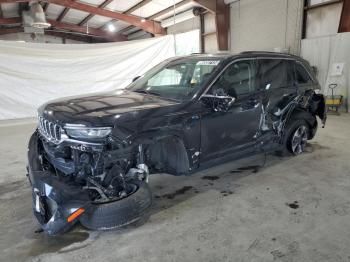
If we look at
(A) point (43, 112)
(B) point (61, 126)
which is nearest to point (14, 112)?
(A) point (43, 112)

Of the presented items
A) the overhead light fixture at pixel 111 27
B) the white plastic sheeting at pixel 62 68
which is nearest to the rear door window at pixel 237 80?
the white plastic sheeting at pixel 62 68

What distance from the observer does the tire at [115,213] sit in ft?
6.82

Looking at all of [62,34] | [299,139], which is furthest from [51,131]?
[62,34]

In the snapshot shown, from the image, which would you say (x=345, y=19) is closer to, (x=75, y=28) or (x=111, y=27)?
(x=111, y=27)

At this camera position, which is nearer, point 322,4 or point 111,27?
point 322,4

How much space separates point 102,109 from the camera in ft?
7.52

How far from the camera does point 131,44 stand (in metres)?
8.29

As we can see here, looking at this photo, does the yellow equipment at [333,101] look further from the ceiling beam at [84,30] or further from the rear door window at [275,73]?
the ceiling beam at [84,30]

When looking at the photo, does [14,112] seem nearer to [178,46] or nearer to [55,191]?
[55,191]

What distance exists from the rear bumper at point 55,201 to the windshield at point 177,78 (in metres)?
1.25

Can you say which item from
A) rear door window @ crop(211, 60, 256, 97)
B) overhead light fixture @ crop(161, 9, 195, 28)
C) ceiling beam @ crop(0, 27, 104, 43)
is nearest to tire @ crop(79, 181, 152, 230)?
rear door window @ crop(211, 60, 256, 97)

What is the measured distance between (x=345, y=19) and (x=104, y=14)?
8396 mm

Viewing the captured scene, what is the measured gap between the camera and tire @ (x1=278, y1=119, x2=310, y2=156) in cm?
368

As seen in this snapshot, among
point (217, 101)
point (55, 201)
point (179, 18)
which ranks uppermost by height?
point (179, 18)
